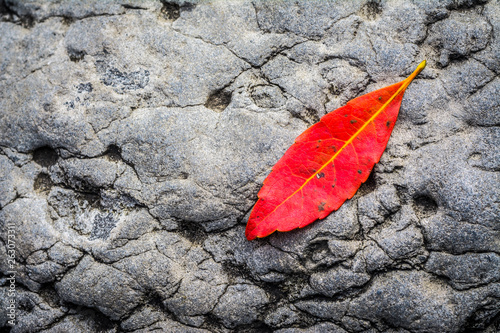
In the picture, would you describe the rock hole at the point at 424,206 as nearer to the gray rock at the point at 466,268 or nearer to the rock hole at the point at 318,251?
the gray rock at the point at 466,268

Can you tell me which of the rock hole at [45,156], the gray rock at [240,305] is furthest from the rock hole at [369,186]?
the rock hole at [45,156]

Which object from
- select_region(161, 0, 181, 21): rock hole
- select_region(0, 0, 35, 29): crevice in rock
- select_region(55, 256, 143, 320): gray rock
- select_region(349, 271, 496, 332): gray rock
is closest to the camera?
select_region(349, 271, 496, 332): gray rock

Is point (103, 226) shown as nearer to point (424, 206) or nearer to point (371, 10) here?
point (424, 206)

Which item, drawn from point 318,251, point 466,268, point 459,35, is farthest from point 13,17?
point 466,268

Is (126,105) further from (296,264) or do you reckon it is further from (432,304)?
(432,304)

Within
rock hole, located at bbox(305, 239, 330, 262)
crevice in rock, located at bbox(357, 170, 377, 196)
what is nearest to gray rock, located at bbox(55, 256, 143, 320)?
rock hole, located at bbox(305, 239, 330, 262)

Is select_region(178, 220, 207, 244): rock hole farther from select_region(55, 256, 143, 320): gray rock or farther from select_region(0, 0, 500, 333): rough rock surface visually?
select_region(55, 256, 143, 320): gray rock
